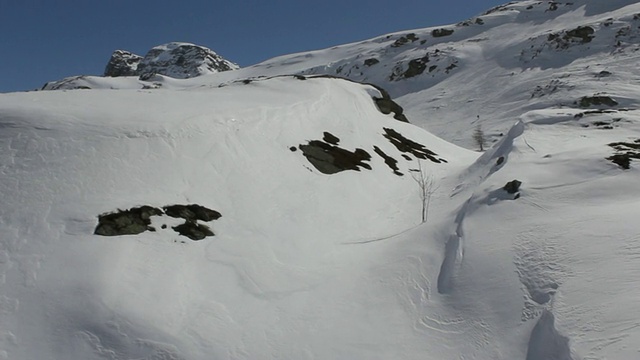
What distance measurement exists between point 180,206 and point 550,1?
10051cm

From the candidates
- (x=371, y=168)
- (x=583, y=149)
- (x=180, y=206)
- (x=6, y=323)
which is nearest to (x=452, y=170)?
(x=371, y=168)

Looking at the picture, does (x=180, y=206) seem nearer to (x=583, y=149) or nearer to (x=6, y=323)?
(x=6, y=323)

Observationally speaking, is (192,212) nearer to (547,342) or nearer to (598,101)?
(547,342)

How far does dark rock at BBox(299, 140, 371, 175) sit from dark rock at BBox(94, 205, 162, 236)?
8241 millimetres

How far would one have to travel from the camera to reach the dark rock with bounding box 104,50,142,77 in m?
183

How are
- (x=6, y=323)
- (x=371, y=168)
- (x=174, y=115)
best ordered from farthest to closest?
(x=371, y=168) < (x=174, y=115) < (x=6, y=323)

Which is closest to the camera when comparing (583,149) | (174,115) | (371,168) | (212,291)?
(212,291)

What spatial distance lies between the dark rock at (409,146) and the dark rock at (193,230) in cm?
1728

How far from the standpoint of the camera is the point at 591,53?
2267 inches

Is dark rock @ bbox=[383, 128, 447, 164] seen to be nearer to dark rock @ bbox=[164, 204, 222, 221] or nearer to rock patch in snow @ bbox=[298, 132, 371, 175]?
rock patch in snow @ bbox=[298, 132, 371, 175]

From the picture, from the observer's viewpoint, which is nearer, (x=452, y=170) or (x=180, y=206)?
(x=180, y=206)

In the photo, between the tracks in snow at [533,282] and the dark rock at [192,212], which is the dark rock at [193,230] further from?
the tracks in snow at [533,282]

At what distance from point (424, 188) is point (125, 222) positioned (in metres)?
11.4

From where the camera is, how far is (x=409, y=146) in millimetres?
27141
